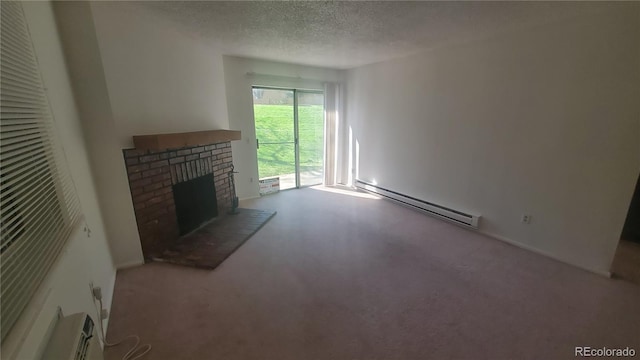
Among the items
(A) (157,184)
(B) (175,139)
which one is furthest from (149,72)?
(A) (157,184)

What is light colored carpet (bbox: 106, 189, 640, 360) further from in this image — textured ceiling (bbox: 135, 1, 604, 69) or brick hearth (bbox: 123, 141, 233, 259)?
textured ceiling (bbox: 135, 1, 604, 69)

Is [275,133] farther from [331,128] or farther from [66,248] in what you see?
[66,248]

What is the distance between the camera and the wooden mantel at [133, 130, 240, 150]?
2381 millimetres

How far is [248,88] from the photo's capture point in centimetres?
416

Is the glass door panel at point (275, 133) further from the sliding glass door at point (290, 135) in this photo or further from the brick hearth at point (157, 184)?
the brick hearth at point (157, 184)

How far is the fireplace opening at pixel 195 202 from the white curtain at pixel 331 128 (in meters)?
2.42

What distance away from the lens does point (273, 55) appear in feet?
12.5

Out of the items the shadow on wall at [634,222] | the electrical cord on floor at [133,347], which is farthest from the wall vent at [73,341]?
the shadow on wall at [634,222]

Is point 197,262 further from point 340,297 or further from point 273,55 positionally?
point 273,55

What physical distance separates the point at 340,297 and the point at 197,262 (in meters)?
1.50

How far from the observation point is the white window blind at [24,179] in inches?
36.1

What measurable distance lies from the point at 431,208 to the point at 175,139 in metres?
3.41

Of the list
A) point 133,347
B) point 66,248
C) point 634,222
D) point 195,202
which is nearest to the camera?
point 66,248

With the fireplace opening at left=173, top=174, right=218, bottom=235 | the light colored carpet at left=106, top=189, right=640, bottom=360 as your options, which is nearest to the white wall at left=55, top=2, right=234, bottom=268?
the fireplace opening at left=173, top=174, right=218, bottom=235
